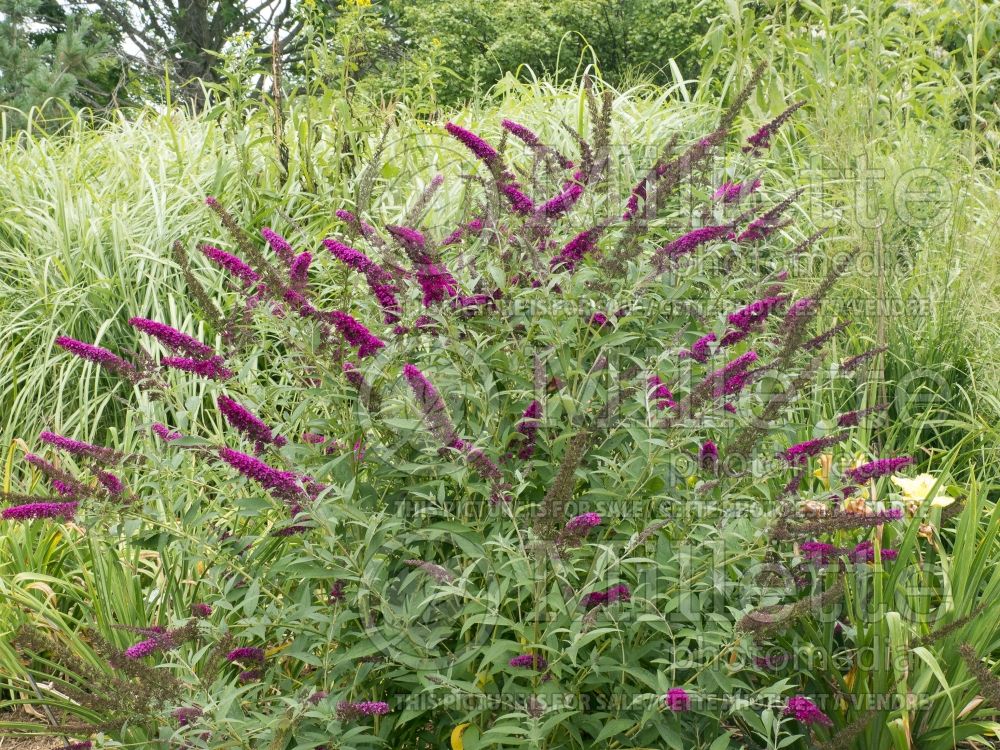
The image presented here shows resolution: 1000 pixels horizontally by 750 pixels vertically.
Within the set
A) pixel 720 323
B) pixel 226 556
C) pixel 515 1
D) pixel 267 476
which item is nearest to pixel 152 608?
pixel 226 556

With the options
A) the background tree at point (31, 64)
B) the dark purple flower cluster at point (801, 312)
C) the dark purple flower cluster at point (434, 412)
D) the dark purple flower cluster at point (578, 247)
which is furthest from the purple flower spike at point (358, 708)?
the background tree at point (31, 64)

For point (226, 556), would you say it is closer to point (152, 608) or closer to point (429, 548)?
point (429, 548)

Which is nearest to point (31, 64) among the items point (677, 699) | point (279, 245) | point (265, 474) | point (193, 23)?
point (193, 23)

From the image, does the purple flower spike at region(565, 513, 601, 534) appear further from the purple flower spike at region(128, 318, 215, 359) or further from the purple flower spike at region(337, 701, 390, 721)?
the purple flower spike at region(128, 318, 215, 359)

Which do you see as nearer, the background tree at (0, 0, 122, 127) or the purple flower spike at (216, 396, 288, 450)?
the purple flower spike at (216, 396, 288, 450)

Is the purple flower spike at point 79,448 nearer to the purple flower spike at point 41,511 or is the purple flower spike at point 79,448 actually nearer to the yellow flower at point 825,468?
the purple flower spike at point 41,511

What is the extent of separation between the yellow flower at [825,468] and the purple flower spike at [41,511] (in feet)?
6.95

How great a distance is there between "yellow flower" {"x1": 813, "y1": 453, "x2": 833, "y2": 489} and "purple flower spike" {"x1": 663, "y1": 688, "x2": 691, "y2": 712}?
114 centimetres

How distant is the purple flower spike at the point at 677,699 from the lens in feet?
6.65

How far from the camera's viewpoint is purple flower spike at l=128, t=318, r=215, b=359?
2039 mm

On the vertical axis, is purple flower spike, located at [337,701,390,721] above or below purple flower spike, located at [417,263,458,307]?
below

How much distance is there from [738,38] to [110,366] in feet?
15.2

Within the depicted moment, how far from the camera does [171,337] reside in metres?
2.10

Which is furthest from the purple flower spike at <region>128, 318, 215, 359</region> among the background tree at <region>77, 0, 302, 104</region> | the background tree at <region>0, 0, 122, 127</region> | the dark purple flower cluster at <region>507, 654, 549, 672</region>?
the background tree at <region>77, 0, 302, 104</region>
